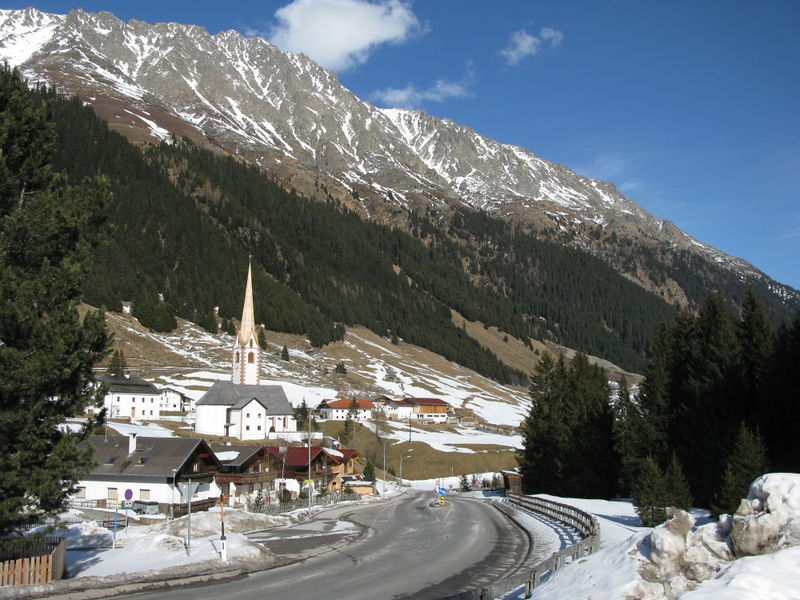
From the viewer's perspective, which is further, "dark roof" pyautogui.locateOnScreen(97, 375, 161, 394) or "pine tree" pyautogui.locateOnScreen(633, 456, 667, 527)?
"dark roof" pyautogui.locateOnScreen(97, 375, 161, 394)

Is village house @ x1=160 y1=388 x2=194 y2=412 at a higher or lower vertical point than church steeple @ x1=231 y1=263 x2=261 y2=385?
lower

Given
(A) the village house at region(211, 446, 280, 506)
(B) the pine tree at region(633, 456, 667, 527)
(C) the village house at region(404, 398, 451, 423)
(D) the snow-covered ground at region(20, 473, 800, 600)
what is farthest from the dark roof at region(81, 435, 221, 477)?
(C) the village house at region(404, 398, 451, 423)

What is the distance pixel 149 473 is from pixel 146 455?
2.70 meters

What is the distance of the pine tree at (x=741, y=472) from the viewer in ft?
83.8

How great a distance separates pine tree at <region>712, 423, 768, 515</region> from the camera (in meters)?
25.5

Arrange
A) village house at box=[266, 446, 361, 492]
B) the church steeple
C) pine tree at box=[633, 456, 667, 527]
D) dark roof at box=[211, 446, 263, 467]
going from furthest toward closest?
the church steeple < village house at box=[266, 446, 361, 492] < dark roof at box=[211, 446, 263, 467] < pine tree at box=[633, 456, 667, 527]

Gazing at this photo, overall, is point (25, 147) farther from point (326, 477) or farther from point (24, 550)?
point (326, 477)

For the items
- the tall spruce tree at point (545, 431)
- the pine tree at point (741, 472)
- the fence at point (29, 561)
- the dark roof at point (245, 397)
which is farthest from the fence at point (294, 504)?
the dark roof at point (245, 397)

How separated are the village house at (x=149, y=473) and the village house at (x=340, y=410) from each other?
230 ft

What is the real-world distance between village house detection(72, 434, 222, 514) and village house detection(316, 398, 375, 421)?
70.2 meters

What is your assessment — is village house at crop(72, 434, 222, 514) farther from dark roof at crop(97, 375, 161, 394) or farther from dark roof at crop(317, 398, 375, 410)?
dark roof at crop(317, 398, 375, 410)

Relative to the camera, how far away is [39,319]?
17156 millimetres

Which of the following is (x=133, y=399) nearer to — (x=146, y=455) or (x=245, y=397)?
(x=245, y=397)

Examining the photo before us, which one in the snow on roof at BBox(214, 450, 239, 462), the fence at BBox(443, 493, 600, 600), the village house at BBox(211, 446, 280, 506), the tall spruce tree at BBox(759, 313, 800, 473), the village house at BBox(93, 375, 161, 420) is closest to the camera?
the fence at BBox(443, 493, 600, 600)
